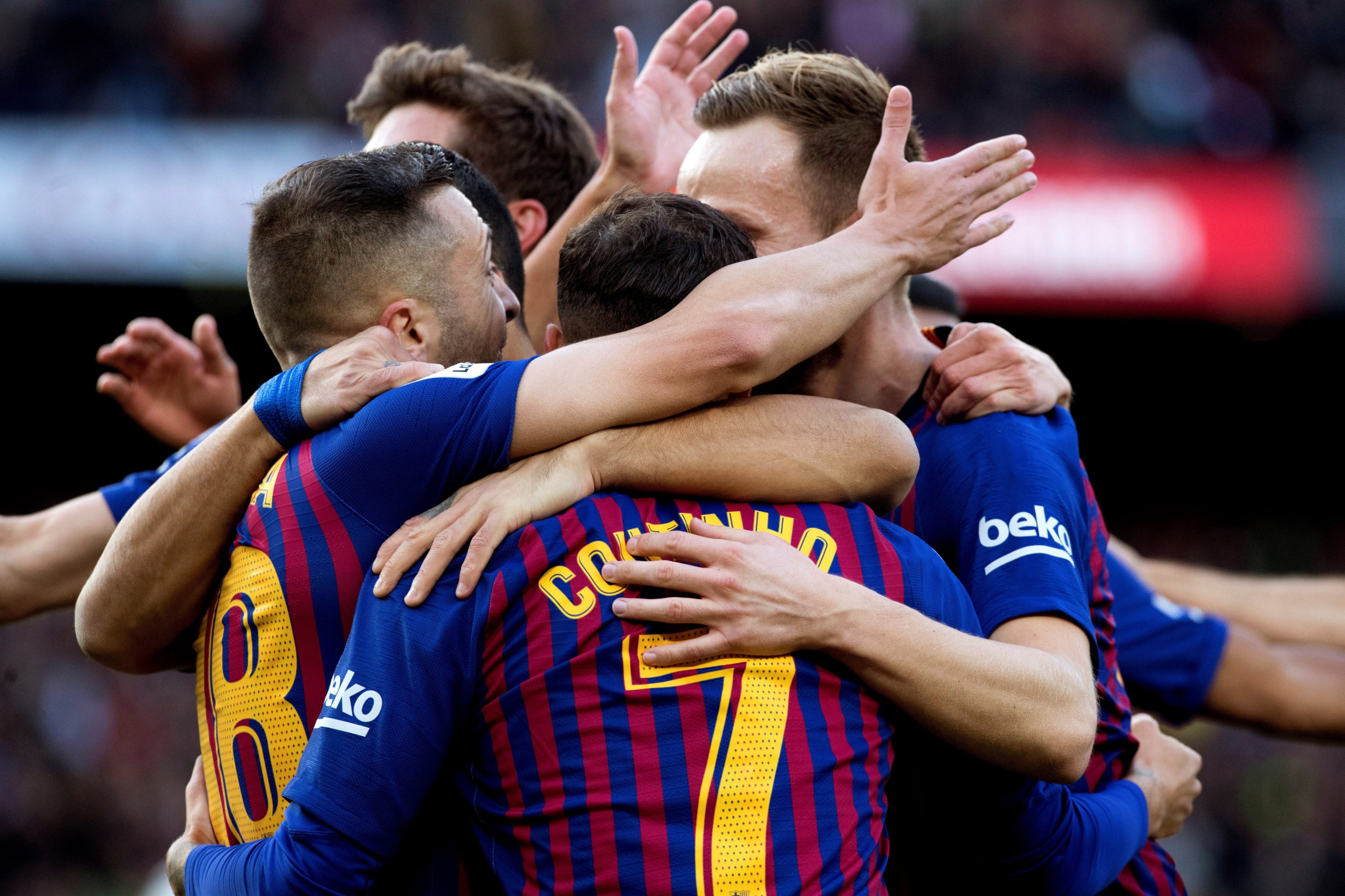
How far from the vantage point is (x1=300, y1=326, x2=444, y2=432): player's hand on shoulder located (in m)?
2.07

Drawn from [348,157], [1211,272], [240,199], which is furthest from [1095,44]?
[348,157]

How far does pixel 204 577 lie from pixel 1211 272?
9432 mm

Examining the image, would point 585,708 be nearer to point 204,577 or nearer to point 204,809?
point 204,577

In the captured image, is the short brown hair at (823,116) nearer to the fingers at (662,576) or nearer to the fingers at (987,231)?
the fingers at (987,231)

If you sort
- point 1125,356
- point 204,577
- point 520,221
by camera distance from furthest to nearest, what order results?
point 1125,356
point 520,221
point 204,577

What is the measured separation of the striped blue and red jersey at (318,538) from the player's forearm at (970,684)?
2.18 feet

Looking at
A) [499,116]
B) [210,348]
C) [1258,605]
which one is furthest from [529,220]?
[1258,605]

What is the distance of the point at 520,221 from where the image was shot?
13.3 feet

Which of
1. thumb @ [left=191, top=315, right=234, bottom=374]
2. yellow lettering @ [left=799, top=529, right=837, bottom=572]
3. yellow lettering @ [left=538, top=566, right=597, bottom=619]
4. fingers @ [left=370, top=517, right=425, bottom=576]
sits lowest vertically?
thumb @ [left=191, top=315, right=234, bottom=374]

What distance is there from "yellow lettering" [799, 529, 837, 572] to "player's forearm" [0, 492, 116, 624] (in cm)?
206

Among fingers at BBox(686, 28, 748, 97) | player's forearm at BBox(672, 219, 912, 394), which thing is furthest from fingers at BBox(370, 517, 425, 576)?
fingers at BBox(686, 28, 748, 97)

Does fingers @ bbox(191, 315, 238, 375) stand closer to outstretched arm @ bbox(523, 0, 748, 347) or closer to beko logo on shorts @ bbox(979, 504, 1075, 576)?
outstretched arm @ bbox(523, 0, 748, 347)

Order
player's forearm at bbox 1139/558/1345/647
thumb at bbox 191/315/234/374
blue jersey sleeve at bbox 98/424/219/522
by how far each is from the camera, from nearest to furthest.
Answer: blue jersey sleeve at bbox 98/424/219/522, thumb at bbox 191/315/234/374, player's forearm at bbox 1139/558/1345/647

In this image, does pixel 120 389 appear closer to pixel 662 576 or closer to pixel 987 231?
pixel 662 576
